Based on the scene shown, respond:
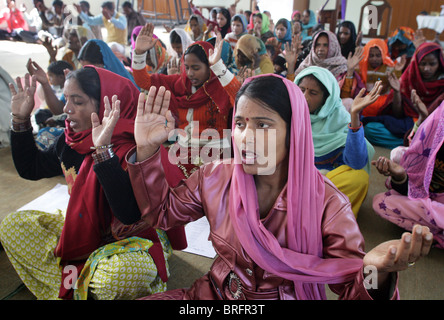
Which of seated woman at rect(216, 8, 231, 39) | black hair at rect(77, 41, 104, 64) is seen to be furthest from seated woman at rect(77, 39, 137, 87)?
seated woman at rect(216, 8, 231, 39)

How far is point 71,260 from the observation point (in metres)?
1.37

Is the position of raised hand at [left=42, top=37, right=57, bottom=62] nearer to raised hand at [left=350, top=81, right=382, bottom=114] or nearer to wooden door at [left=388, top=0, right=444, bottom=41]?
raised hand at [left=350, top=81, right=382, bottom=114]

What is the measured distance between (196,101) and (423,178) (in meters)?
1.59

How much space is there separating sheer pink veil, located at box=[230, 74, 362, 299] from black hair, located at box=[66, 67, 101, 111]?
2.52 ft

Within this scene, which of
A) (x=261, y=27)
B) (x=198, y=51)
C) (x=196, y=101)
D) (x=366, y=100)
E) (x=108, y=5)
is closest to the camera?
(x=366, y=100)

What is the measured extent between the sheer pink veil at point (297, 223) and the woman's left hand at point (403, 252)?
0.41 feet

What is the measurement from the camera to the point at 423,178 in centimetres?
177

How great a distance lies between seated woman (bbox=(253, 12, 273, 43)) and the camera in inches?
233

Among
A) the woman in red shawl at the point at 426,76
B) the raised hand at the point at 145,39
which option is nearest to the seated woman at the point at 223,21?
the woman in red shawl at the point at 426,76

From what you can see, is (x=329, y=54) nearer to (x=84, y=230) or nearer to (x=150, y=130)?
(x=150, y=130)

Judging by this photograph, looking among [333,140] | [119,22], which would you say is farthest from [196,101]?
[119,22]

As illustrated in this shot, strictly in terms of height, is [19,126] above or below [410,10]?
below

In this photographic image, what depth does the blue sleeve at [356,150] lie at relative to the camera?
5.56 feet

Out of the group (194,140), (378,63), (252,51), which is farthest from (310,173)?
(378,63)
